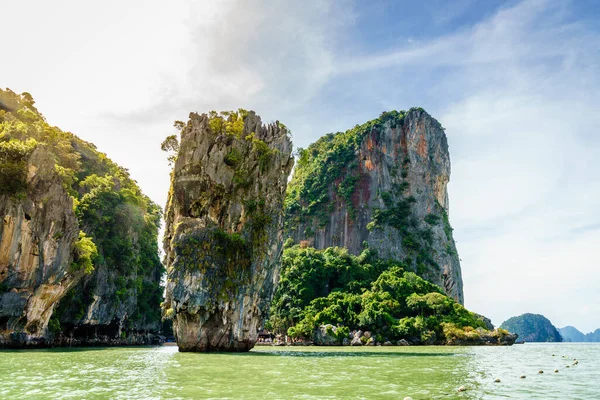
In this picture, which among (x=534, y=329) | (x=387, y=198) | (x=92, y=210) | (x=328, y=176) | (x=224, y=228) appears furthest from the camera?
(x=534, y=329)

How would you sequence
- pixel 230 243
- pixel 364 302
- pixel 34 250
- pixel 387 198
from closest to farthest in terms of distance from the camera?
1. pixel 230 243
2. pixel 34 250
3. pixel 364 302
4. pixel 387 198

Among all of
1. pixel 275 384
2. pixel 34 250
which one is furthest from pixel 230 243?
pixel 275 384

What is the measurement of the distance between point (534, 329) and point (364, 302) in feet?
355

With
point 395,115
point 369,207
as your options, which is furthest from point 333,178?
point 395,115

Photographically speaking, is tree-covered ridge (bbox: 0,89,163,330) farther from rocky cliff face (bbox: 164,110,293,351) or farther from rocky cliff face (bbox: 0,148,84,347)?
rocky cliff face (bbox: 164,110,293,351)

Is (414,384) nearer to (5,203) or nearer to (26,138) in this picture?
(5,203)

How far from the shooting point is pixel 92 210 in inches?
1674

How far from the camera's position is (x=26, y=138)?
3306cm

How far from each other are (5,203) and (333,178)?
61.6m

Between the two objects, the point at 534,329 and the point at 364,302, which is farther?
the point at 534,329

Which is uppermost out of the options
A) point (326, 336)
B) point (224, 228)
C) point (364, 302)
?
point (224, 228)

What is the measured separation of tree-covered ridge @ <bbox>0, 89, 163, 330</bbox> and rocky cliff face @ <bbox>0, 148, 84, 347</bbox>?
3.32 ft

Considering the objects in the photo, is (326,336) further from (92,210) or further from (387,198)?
(387,198)

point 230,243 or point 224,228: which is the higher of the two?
point 224,228
